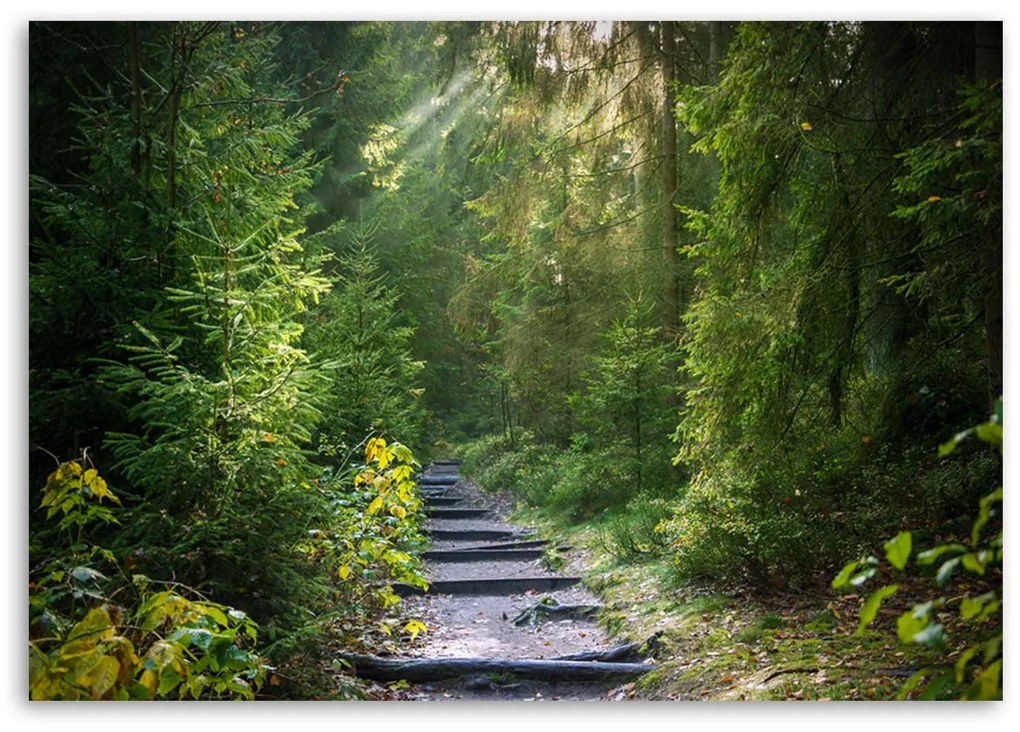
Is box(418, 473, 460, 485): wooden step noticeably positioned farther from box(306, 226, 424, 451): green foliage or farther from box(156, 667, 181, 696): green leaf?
box(156, 667, 181, 696): green leaf

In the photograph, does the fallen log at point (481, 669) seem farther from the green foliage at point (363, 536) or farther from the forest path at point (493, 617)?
the green foliage at point (363, 536)

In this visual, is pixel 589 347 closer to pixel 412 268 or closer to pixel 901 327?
pixel 412 268

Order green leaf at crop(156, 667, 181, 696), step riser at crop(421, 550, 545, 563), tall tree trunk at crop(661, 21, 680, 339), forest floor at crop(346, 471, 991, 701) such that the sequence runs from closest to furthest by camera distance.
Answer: green leaf at crop(156, 667, 181, 696) → forest floor at crop(346, 471, 991, 701) → step riser at crop(421, 550, 545, 563) → tall tree trunk at crop(661, 21, 680, 339)

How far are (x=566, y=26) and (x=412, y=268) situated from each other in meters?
2.69

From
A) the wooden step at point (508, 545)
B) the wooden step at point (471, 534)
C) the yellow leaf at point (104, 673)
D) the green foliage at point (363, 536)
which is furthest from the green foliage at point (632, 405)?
the yellow leaf at point (104, 673)

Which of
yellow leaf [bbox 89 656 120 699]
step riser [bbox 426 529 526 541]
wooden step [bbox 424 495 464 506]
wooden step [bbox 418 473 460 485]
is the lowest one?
step riser [bbox 426 529 526 541]

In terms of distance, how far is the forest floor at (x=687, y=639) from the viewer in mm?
3291

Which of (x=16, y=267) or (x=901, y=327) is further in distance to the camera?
(x=901, y=327)

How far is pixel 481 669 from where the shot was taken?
3697mm

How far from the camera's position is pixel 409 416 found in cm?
611

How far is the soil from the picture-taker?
143 inches

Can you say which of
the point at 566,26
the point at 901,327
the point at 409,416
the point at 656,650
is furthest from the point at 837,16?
the point at 409,416

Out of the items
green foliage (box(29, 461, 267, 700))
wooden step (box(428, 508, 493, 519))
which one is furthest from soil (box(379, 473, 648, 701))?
green foliage (box(29, 461, 267, 700))

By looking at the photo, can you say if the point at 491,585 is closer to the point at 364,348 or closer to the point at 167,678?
the point at 364,348
